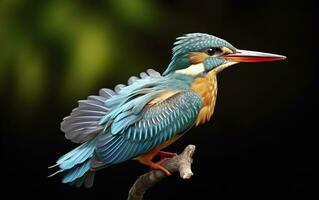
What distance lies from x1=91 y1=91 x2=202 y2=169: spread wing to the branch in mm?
56

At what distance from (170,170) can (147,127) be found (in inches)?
4.6

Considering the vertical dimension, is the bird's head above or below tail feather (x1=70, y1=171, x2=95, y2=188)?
above

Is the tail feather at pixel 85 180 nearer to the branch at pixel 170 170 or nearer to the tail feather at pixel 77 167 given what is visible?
the tail feather at pixel 77 167

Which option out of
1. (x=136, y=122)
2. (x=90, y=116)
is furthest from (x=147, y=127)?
(x=90, y=116)

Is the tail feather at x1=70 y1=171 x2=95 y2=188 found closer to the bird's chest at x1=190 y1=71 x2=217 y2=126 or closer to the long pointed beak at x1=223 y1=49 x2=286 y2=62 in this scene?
the bird's chest at x1=190 y1=71 x2=217 y2=126

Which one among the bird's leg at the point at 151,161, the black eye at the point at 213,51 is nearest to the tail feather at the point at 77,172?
the bird's leg at the point at 151,161

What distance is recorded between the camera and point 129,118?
76.2 inches

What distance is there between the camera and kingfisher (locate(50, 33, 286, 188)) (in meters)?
1.92

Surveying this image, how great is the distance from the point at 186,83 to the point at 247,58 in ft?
0.54

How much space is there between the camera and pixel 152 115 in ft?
6.45

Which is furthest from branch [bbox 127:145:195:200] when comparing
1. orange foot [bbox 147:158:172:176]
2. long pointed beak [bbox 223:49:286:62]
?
long pointed beak [bbox 223:49:286:62]

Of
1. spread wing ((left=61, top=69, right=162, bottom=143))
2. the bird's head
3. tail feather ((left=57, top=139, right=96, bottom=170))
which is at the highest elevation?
the bird's head

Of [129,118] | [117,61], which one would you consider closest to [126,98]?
[129,118]

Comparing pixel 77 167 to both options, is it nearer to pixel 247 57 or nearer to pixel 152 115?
pixel 152 115
